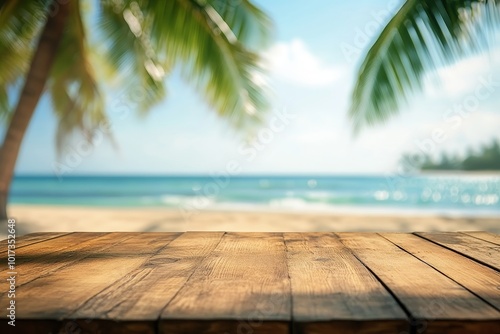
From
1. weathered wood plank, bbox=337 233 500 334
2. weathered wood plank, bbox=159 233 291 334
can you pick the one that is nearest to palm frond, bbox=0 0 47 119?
weathered wood plank, bbox=159 233 291 334

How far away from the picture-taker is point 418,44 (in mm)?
3168

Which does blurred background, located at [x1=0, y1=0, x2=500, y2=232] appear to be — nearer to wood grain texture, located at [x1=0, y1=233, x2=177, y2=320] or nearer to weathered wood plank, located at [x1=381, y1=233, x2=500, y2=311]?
weathered wood plank, located at [x1=381, y1=233, x2=500, y2=311]

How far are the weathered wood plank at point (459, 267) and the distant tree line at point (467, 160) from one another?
22404mm

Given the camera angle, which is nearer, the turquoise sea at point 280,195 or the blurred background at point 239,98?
the blurred background at point 239,98

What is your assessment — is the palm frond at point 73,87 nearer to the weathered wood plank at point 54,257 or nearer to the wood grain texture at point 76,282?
the weathered wood plank at point 54,257

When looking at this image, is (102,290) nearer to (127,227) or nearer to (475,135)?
(127,227)

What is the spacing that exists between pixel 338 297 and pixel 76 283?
520 millimetres

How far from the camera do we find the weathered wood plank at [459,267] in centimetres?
99

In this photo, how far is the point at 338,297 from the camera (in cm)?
93

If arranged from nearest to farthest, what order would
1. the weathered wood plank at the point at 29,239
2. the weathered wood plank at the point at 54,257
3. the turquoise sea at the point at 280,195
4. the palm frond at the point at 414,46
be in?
the weathered wood plank at the point at 54,257 → the weathered wood plank at the point at 29,239 → the palm frond at the point at 414,46 → the turquoise sea at the point at 280,195

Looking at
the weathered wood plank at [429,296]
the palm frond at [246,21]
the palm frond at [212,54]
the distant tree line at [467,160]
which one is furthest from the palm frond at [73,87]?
the distant tree line at [467,160]

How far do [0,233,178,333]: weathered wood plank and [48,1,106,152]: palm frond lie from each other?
4.52 m

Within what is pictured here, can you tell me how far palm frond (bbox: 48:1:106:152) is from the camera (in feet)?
19.3

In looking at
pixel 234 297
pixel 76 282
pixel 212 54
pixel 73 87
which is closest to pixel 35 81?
pixel 73 87
